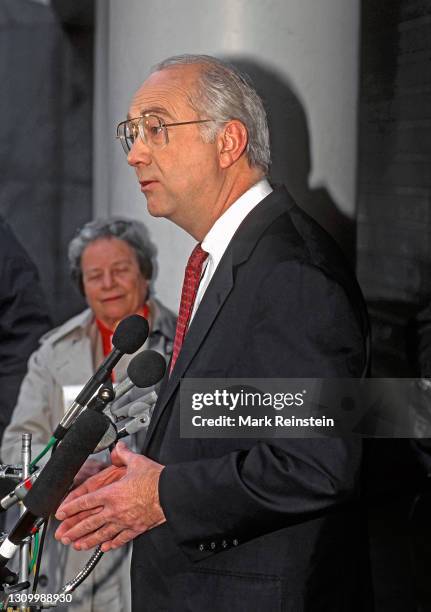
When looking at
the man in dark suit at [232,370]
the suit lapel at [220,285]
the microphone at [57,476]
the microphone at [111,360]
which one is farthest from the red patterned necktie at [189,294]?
the microphone at [57,476]

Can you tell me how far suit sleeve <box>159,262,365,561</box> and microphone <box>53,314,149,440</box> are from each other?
0.53ft

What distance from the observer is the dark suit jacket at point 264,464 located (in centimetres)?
118

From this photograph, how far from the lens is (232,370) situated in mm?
1275

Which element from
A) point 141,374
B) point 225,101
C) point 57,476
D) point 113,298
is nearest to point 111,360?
point 141,374

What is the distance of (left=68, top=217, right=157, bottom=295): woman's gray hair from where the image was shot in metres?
2.21

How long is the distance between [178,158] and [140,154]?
6 cm

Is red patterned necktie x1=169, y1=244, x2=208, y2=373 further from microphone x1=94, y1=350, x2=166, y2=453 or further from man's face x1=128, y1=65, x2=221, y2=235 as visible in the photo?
microphone x1=94, y1=350, x2=166, y2=453

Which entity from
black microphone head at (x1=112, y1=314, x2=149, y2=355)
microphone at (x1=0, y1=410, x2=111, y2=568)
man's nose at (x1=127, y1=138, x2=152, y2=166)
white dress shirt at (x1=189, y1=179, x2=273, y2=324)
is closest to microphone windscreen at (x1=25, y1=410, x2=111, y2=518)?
microphone at (x1=0, y1=410, x2=111, y2=568)

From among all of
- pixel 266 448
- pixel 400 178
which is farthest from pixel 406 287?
pixel 266 448

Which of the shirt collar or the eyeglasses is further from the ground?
the eyeglasses

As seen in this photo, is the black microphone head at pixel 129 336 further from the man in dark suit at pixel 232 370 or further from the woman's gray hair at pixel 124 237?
the woman's gray hair at pixel 124 237

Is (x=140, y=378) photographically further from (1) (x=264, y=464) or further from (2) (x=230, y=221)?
(2) (x=230, y=221)

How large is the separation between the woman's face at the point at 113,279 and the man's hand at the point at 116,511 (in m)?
1.00

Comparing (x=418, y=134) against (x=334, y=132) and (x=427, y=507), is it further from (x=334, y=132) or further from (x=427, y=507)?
(x=427, y=507)
